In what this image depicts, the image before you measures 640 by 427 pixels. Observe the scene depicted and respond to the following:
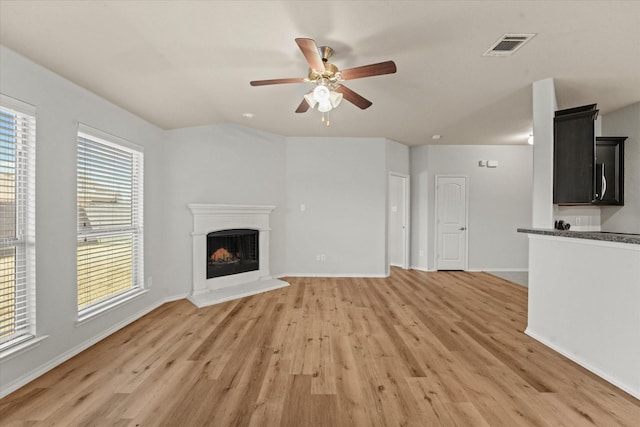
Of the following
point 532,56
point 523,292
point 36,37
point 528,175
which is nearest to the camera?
point 36,37

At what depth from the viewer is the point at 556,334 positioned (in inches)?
97.9

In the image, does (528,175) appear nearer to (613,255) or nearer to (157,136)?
(613,255)

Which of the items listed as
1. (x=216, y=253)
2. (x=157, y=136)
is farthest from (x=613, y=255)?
(x=157, y=136)

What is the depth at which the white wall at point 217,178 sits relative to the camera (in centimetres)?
393

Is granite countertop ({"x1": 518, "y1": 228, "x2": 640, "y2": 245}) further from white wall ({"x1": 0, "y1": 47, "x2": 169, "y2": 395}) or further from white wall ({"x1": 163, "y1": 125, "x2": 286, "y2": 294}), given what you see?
white wall ({"x1": 0, "y1": 47, "x2": 169, "y2": 395})

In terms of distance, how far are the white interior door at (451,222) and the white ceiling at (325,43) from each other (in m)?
2.37

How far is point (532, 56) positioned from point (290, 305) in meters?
3.57

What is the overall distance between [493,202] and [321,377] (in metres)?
5.35

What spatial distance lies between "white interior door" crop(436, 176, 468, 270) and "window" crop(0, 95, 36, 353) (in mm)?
5909

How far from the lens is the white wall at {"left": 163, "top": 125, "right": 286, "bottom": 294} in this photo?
3.93 m

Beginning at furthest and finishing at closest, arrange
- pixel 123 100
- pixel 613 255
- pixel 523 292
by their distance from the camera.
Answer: pixel 523 292 → pixel 123 100 → pixel 613 255

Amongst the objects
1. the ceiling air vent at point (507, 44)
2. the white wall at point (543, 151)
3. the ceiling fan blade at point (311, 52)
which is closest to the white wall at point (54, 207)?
the ceiling fan blade at point (311, 52)

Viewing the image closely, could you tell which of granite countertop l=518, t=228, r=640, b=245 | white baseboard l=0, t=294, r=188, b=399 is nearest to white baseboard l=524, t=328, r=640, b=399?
granite countertop l=518, t=228, r=640, b=245

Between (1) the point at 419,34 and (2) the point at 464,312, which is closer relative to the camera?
(1) the point at 419,34
